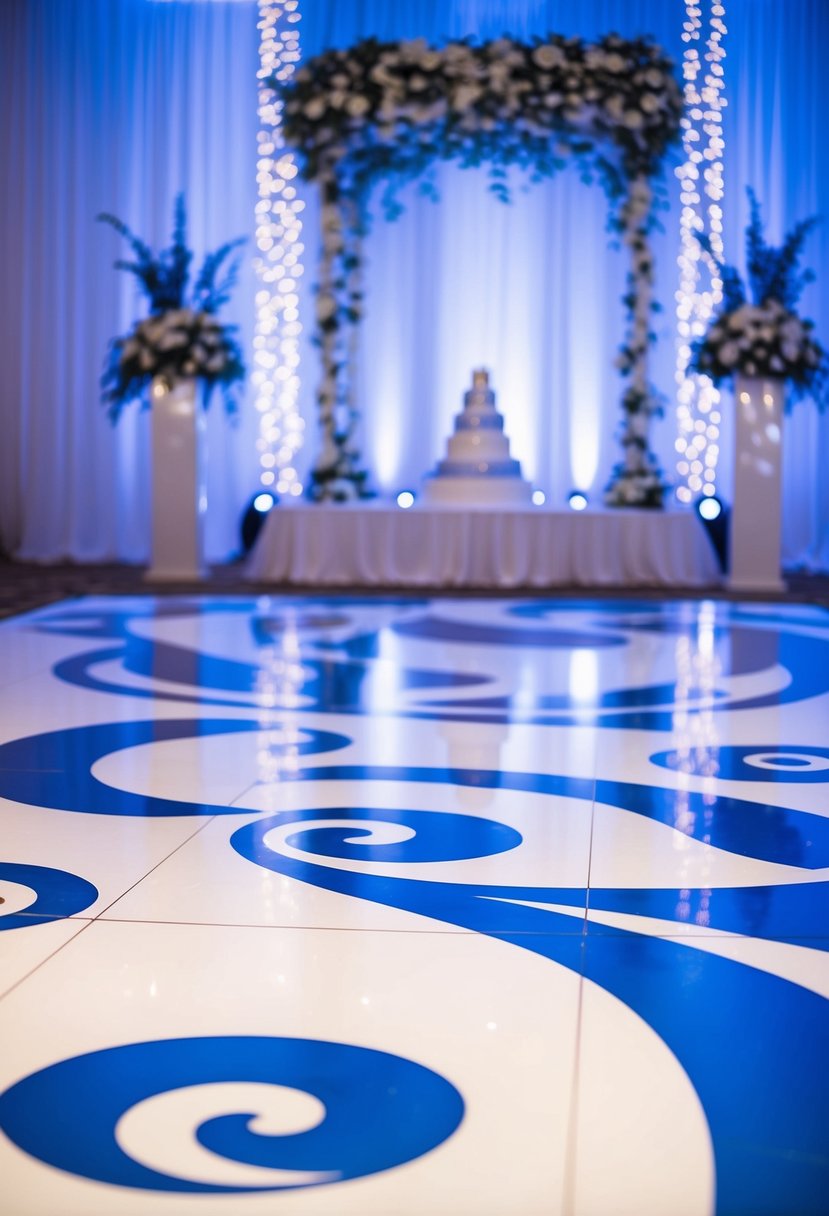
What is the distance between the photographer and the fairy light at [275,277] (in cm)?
971

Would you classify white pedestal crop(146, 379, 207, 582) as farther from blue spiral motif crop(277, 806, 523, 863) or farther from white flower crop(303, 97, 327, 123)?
blue spiral motif crop(277, 806, 523, 863)

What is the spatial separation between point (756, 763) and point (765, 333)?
4804 mm

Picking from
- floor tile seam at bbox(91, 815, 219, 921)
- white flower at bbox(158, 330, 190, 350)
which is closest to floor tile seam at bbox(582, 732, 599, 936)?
floor tile seam at bbox(91, 815, 219, 921)

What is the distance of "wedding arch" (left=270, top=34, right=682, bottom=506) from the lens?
774 centimetres

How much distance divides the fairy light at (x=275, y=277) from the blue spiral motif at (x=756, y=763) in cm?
694

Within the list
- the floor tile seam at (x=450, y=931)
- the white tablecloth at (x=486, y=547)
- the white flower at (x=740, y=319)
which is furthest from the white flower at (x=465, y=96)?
the floor tile seam at (x=450, y=931)

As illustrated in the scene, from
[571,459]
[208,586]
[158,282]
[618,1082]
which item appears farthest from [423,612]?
[618,1082]

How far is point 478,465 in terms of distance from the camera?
319 inches

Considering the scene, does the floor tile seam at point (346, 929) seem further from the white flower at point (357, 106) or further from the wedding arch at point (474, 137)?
the white flower at point (357, 106)

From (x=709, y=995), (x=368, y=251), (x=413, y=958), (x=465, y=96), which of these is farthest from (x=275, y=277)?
(x=709, y=995)

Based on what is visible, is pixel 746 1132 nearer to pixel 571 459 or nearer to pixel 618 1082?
pixel 618 1082

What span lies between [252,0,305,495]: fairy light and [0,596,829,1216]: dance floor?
617 cm

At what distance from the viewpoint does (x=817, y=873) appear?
2191 millimetres

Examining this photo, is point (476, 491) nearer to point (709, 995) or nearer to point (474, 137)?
point (474, 137)
